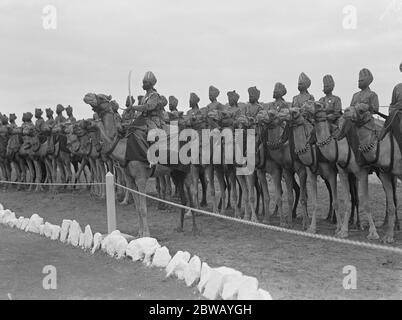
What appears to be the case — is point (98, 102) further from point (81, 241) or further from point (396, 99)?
point (396, 99)

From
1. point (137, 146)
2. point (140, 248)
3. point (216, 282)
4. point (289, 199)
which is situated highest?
point (137, 146)

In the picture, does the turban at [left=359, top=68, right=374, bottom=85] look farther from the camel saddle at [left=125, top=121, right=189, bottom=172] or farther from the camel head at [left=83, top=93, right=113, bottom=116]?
the camel head at [left=83, top=93, right=113, bottom=116]

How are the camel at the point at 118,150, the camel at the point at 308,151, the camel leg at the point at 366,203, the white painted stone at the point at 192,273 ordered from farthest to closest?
the camel at the point at 308,151
the camel at the point at 118,150
the camel leg at the point at 366,203
the white painted stone at the point at 192,273

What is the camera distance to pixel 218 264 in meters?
7.91

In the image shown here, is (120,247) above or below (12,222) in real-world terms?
above

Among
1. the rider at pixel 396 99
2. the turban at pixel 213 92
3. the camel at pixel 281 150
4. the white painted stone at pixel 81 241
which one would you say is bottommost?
the white painted stone at pixel 81 241

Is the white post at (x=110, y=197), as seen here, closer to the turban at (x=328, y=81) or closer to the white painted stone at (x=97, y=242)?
the white painted stone at (x=97, y=242)

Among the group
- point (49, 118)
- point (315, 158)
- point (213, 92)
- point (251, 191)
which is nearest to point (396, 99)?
point (315, 158)

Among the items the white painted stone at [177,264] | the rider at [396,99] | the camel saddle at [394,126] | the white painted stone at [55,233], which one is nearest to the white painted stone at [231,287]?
the white painted stone at [177,264]

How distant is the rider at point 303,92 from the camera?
1130 cm

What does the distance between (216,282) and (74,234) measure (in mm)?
4725

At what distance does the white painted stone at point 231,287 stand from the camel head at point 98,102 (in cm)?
491

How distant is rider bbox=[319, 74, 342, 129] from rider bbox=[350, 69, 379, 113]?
414 mm

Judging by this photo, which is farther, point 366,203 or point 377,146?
point 366,203
